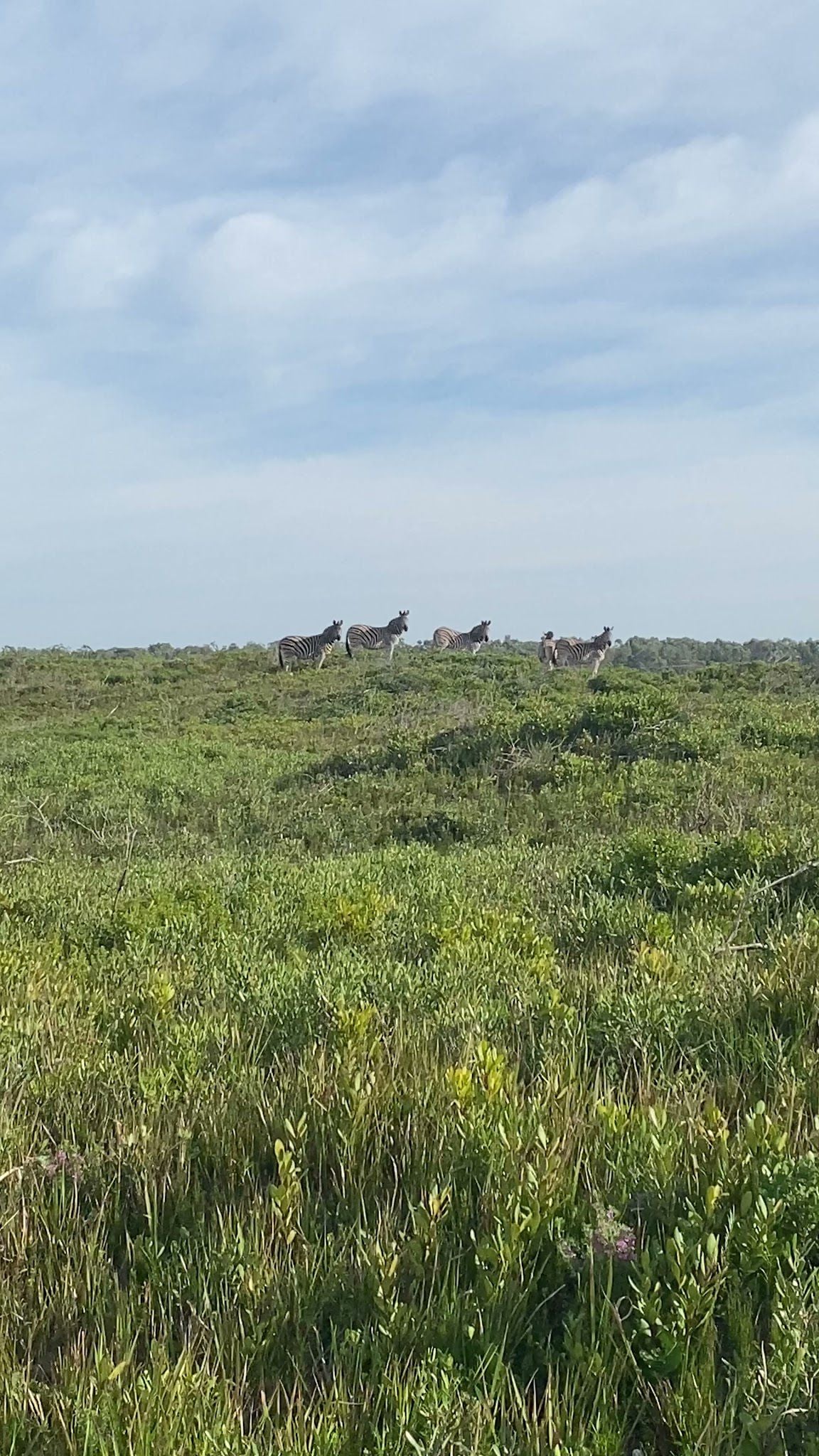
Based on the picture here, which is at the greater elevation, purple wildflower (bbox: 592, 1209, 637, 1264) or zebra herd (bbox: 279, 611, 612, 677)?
zebra herd (bbox: 279, 611, 612, 677)

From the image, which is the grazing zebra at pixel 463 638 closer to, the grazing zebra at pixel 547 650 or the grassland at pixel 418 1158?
the grazing zebra at pixel 547 650

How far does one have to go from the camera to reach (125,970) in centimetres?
498

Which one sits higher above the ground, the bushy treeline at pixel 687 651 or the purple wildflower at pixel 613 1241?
the bushy treeline at pixel 687 651

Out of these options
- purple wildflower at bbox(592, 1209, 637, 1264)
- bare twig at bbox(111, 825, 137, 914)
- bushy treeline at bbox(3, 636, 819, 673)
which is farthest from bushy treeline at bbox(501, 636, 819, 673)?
purple wildflower at bbox(592, 1209, 637, 1264)

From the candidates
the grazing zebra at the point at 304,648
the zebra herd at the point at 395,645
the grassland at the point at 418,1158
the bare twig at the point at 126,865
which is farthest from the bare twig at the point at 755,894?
the grazing zebra at the point at 304,648

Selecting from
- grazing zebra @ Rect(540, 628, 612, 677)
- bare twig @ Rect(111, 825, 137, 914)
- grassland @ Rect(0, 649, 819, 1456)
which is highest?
grazing zebra @ Rect(540, 628, 612, 677)

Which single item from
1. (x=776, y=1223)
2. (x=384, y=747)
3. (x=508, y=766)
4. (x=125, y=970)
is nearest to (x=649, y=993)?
(x=776, y=1223)

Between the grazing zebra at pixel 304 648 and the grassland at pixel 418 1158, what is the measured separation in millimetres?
25027

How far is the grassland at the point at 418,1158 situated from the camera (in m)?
1.82

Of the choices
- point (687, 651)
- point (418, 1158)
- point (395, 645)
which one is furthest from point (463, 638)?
point (418, 1158)

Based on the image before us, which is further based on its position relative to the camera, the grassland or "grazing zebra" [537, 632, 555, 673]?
"grazing zebra" [537, 632, 555, 673]

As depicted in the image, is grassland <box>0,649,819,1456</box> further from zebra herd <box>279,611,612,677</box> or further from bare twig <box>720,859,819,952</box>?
zebra herd <box>279,611,612,677</box>

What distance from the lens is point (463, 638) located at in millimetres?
37094

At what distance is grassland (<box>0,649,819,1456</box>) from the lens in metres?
1.82
